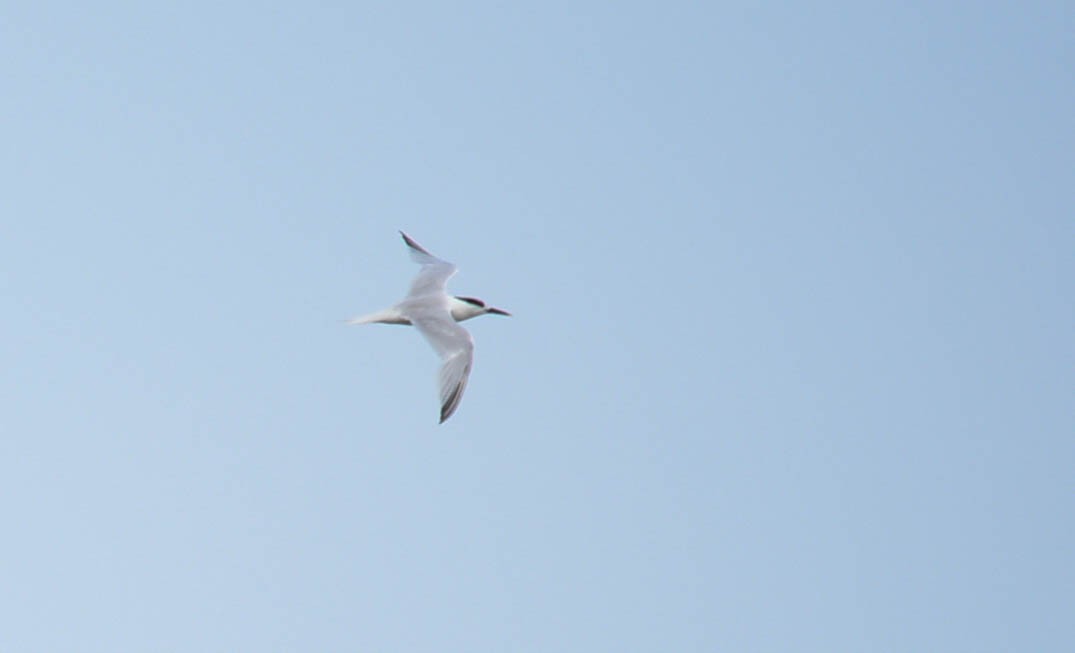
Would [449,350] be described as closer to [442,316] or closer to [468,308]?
[442,316]

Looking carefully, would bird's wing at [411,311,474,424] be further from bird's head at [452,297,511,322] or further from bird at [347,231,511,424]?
bird's head at [452,297,511,322]

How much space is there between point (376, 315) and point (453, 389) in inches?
250

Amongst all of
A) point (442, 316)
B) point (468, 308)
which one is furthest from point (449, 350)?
point (468, 308)

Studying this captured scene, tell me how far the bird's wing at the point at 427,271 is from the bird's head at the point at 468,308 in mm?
738

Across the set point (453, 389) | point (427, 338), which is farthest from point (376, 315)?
point (453, 389)

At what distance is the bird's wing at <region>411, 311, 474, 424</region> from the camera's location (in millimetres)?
37750

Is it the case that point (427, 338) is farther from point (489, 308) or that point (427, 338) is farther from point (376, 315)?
point (489, 308)

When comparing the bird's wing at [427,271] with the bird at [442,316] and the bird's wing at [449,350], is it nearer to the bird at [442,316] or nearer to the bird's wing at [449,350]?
the bird at [442,316]

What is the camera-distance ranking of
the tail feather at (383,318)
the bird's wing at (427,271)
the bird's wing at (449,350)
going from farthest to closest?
the bird's wing at (427,271), the tail feather at (383,318), the bird's wing at (449,350)

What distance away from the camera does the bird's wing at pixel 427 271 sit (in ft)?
152

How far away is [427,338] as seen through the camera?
40.6 meters

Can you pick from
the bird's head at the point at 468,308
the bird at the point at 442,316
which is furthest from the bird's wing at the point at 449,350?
the bird's head at the point at 468,308

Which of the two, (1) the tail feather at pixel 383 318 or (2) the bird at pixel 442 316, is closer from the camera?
(2) the bird at pixel 442 316

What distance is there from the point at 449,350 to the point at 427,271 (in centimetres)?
855
